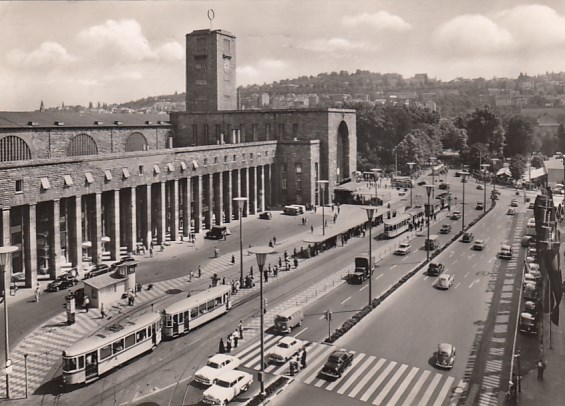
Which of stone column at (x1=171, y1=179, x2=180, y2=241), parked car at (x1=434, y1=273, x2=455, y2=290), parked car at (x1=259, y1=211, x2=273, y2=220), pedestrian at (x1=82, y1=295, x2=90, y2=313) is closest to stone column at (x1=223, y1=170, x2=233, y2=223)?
parked car at (x1=259, y1=211, x2=273, y2=220)

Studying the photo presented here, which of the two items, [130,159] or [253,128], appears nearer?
[130,159]

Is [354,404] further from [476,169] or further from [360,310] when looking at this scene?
[476,169]

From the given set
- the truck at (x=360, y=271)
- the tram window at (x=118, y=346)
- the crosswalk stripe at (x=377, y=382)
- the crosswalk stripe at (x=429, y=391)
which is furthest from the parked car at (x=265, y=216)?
the crosswalk stripe at (x=429, y=391)

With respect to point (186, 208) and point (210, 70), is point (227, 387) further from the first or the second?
point (210, 70)

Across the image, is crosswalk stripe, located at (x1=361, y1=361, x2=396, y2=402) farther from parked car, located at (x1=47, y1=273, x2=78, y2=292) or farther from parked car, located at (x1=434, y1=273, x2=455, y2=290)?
parked car, located at (x1=47, y1=273, x2=78, y2=292)

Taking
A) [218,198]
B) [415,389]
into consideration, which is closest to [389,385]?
[415,389]

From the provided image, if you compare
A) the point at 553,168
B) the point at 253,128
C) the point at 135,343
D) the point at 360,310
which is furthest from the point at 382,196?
the point at 135,343

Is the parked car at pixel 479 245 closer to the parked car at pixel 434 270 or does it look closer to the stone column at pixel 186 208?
the parked car at pixel 434 270
